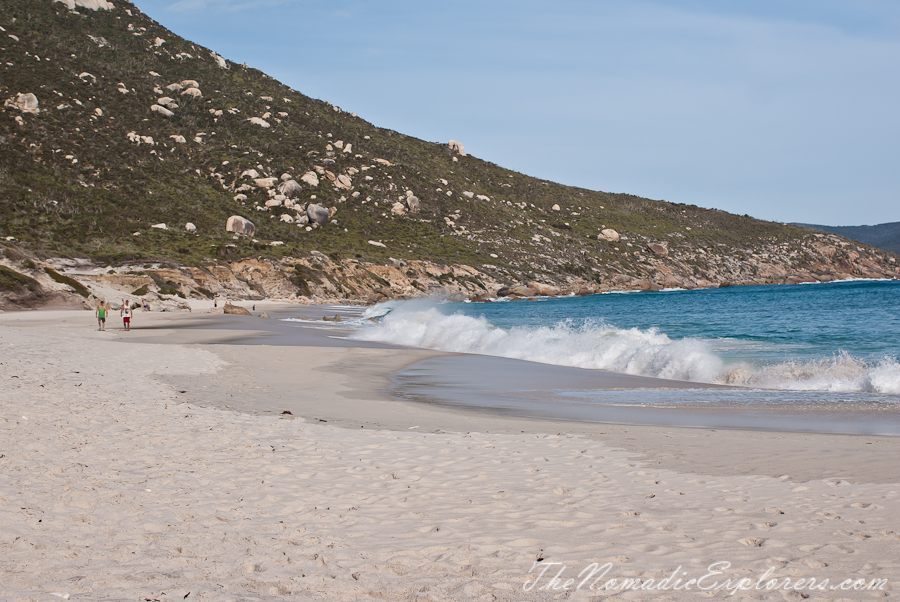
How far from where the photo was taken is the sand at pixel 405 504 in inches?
165

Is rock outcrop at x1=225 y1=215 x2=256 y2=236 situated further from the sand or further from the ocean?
the sand

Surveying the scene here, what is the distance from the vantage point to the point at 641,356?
1959 cm

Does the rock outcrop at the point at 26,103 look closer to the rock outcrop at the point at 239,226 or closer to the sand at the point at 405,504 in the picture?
the rock outcrop at the point at 239,226

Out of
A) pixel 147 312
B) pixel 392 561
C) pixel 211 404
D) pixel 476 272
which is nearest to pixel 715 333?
pixel 211 404

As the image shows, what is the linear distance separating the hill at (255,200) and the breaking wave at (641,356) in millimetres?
22985

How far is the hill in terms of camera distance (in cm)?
6112

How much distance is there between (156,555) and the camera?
4488mm

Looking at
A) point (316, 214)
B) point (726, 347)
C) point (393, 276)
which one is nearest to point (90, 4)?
point (316, 214)

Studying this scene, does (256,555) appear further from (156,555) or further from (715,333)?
(715,333)

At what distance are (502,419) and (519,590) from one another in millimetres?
6432

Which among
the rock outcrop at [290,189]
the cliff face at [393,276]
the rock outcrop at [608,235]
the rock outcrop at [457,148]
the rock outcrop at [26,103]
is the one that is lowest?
the cliff face at [393,276]

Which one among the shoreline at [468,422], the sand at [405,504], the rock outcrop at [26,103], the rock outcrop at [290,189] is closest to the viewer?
the sand at [405,504]

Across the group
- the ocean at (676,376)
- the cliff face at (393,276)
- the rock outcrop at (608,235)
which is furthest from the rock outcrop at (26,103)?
the rock outcrop at (608,235)

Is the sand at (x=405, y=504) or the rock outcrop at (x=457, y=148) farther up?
the rock outcrop at (x=457, y=148)
